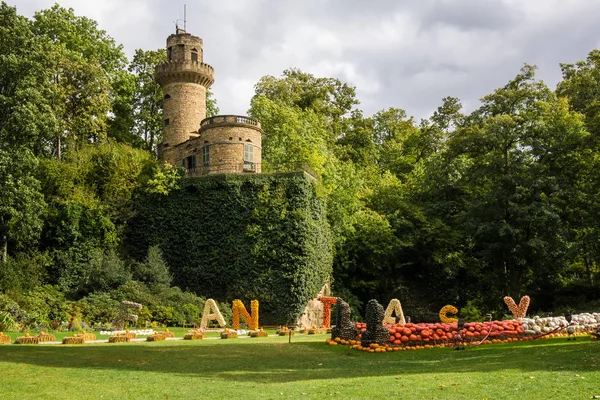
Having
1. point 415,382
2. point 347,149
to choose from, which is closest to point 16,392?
point 415,382

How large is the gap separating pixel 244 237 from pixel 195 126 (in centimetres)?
1053

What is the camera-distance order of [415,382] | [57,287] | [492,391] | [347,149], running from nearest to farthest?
[492,391] → [415,382] → [57,287] → [347,149]

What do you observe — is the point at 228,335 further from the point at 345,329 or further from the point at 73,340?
the point at 73,340

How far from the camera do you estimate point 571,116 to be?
39.5m

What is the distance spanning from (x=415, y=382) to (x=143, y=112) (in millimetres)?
40549

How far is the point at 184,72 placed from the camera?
4250 centimetres

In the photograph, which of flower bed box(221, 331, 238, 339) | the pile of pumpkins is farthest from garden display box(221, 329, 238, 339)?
the pile of pumpkins

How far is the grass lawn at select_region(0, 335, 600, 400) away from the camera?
11.7 meters

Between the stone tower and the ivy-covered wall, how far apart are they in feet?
5.62

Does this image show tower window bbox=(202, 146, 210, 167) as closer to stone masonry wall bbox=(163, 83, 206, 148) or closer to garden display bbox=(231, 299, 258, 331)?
stone masonry wall bbox=(163, 83, 206, 148)

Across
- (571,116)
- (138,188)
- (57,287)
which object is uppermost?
(571,116)

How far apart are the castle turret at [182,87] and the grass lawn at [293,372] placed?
24305 millimetres

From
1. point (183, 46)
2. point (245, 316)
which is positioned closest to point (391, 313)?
point (245, 316)

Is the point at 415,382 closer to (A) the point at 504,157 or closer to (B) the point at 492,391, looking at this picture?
(B) the point at 492,391
